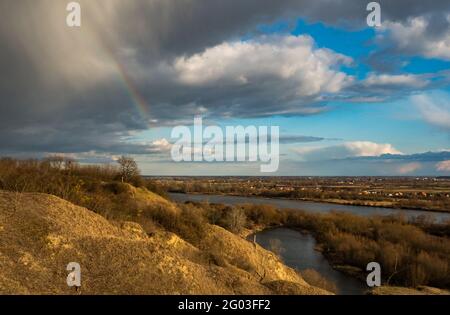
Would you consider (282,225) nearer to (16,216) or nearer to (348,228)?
(348,228)

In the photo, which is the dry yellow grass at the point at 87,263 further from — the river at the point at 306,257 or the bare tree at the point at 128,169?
the bare tree at the point at 128,169

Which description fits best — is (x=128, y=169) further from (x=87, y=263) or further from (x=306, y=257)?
(x=87, y=263)

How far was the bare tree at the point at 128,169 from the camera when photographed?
179 feet

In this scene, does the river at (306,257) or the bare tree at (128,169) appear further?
the bare tree at (128,169)

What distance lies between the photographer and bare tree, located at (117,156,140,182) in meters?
54.6

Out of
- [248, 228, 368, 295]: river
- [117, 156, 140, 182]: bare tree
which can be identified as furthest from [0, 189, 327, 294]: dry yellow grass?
[117, 156, 140, 182]: bare tree

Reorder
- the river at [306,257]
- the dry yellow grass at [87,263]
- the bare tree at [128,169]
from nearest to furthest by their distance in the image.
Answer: the dry yellow grass at [87,263]
the river at [306,257]
the bare tree at [128,169]

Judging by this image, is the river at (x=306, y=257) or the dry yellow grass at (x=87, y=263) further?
the river at (x=306, y=257)

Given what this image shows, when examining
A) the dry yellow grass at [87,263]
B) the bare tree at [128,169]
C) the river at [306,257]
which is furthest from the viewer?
the bare tree at [128,169]

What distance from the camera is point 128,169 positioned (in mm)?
55750

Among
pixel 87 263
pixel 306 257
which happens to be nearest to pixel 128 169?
pixel 306 257

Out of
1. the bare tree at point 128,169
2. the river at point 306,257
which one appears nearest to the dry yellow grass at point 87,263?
the river at point 306,257

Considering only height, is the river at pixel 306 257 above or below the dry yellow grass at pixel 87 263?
below
